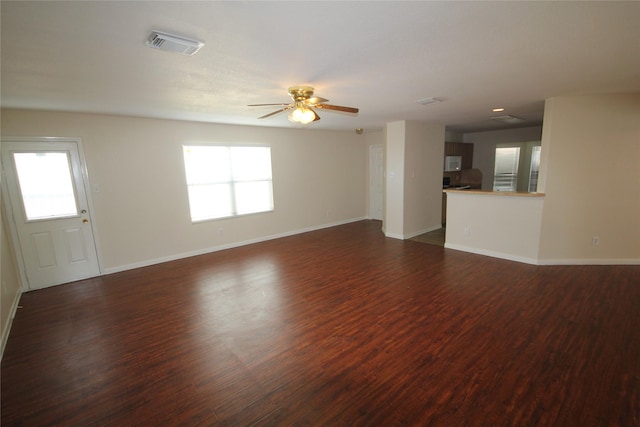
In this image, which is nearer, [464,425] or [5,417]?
[464,425]

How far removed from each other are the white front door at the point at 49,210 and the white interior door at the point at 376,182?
6110 millimetres

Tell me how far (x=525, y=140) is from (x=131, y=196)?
900cm

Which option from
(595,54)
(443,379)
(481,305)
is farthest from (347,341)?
(595,54)

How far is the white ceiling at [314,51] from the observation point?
148 cm

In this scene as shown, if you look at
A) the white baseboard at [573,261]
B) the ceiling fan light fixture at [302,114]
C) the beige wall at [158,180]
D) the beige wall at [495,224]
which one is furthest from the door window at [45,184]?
the white baseboard at [573,261]

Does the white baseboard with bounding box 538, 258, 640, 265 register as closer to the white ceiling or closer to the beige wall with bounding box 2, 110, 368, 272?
the white ceiling

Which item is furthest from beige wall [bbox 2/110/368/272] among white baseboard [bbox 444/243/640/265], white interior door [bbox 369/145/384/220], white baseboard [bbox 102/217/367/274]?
white baseboard [bbox 444/243/640/265]

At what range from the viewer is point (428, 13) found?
1522 millimetres

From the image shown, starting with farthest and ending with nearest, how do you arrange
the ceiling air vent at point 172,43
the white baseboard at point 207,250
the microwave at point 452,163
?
the microwave at point 452,163 → the white baseboard at point 207,250 → the ceiling air vent at point 172,43

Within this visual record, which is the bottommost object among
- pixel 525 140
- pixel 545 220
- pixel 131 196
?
pixel 545 220

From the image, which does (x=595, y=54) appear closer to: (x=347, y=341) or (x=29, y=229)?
(x=347, y=341)

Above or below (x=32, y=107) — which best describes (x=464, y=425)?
below

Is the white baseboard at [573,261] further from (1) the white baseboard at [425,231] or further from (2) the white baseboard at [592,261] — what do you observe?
(1) the white baseboard at [425,231]

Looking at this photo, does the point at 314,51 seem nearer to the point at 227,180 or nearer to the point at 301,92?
the point at 301,92
